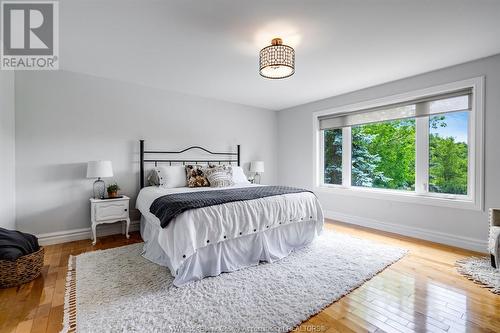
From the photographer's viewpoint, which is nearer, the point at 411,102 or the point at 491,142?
the point at 491,142

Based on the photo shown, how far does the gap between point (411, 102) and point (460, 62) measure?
0.70 meters

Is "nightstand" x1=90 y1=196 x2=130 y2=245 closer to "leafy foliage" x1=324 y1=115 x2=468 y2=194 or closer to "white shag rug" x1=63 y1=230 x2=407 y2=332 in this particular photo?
"white shag rug" x1=63 y1=230 x2=407 y2=332

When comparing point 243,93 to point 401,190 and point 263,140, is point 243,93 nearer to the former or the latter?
point 263,140

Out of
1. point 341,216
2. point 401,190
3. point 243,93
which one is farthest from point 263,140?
point 401,190

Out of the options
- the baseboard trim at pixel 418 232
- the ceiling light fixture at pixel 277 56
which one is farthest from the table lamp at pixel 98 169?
the baseboard trim at pixel 418 232

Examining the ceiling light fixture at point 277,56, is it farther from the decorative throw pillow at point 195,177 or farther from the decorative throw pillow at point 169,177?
the decorative throw pillow at point 169,177

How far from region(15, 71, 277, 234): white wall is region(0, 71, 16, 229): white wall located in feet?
0.28

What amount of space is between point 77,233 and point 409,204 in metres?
4.88

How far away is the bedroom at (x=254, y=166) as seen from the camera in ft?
6.25

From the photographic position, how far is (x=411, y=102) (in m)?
3.59

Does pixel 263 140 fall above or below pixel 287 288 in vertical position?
above

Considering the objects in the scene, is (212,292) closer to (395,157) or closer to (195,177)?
(195,177)

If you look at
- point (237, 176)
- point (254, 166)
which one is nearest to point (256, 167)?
point (254, 166)

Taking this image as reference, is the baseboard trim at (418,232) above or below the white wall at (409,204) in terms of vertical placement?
below
